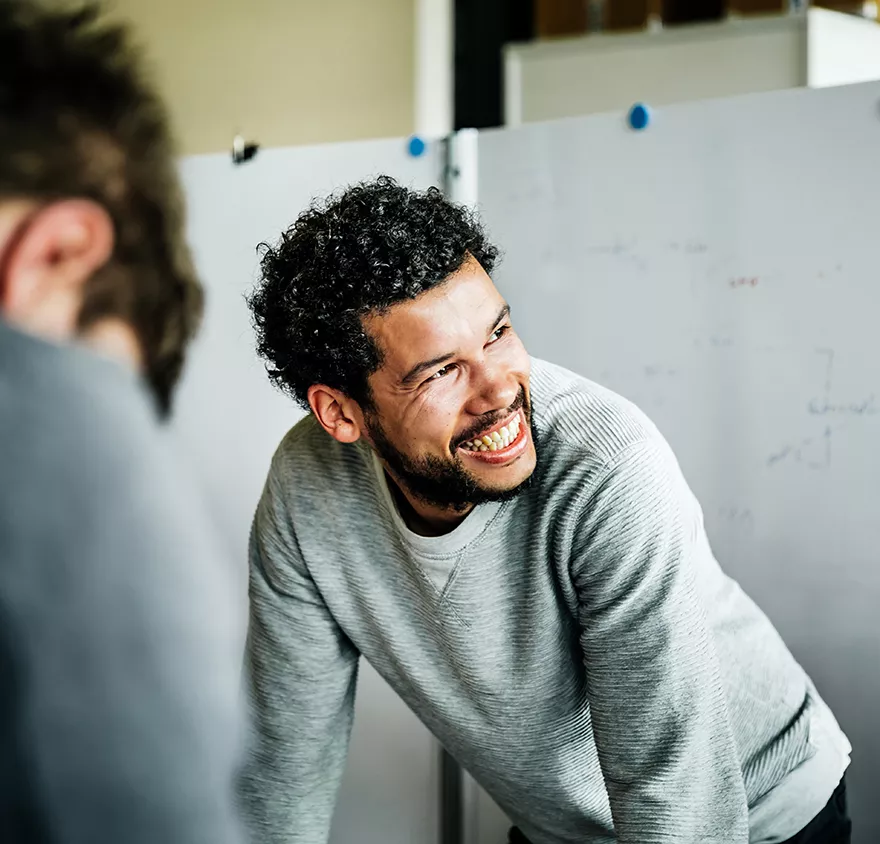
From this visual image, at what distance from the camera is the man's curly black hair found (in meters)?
0.82

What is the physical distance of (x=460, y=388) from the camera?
2.72 feet

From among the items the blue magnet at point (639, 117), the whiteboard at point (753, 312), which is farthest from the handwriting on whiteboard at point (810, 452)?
the blue magnet at point (639, 117)

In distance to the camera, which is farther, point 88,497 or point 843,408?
point 843,408

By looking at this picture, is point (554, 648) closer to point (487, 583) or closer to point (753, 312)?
point (487, 583)

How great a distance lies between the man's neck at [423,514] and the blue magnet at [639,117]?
0.60 metres

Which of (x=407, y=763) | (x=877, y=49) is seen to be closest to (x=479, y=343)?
(x=407, y=763)

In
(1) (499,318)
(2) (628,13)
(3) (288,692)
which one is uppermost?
(2) (628,13)

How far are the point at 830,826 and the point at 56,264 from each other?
992 mm

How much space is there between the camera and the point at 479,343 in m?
0.81

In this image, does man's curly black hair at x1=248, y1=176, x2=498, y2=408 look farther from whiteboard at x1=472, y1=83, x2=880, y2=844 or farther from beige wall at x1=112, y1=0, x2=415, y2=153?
whiteboard at x1=472, y1=83, x2=880, y2=844

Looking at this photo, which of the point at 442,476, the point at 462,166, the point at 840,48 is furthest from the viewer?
the point at 840,48

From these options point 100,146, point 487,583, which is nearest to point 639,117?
point 487,583

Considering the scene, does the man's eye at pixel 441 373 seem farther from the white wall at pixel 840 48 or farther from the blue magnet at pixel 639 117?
the white wall at pixel 840 48

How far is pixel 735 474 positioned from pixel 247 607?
2.05 feet
